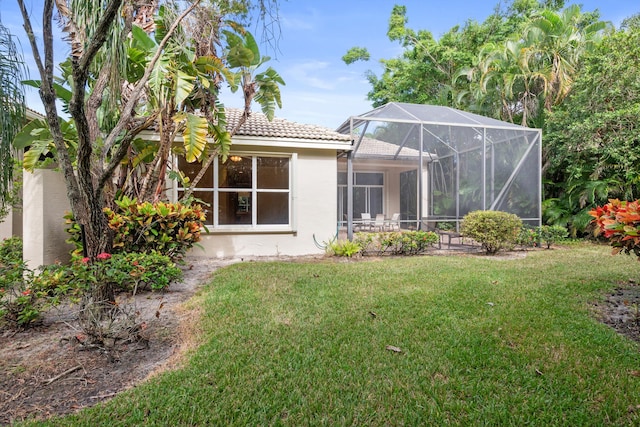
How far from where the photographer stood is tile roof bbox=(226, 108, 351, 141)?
9430 millimetres

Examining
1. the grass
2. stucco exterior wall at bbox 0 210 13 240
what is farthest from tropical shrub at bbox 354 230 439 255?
stucco exterior wall at bbox 0 210 13 240

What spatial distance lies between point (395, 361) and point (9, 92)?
16.6 feet

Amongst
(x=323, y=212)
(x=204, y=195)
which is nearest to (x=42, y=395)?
(x=204, y=195)

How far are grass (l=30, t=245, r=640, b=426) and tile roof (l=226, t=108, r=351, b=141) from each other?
4.91 metres

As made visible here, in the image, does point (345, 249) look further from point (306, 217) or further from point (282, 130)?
point (282, 130)

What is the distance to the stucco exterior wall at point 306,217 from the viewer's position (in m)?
9.68

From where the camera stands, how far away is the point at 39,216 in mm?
5586

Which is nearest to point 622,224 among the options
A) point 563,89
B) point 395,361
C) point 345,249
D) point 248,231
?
point 395,361

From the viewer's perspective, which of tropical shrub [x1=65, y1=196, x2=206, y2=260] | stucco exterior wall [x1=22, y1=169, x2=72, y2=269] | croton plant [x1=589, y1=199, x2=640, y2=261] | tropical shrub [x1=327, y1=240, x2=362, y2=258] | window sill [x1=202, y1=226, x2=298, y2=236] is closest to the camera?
croton plant [x1=589, y1=199, x2=640, y2=261]

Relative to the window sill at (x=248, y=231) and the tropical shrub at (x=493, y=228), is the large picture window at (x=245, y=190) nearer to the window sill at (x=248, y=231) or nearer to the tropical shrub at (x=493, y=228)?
the window sill at (x=248, y=231)

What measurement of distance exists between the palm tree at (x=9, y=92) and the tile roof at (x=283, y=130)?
18.0 ft

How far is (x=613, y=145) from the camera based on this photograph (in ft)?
37.8

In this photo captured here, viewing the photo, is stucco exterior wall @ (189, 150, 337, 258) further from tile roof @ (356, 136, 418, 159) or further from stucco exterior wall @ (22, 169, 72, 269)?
stucco exterior wall @ (22, 169, 72, 269)

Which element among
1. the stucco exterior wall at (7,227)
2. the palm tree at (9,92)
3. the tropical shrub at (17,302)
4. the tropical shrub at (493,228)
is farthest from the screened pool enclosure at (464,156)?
Result: the stucco exterior wall at (7,227)
